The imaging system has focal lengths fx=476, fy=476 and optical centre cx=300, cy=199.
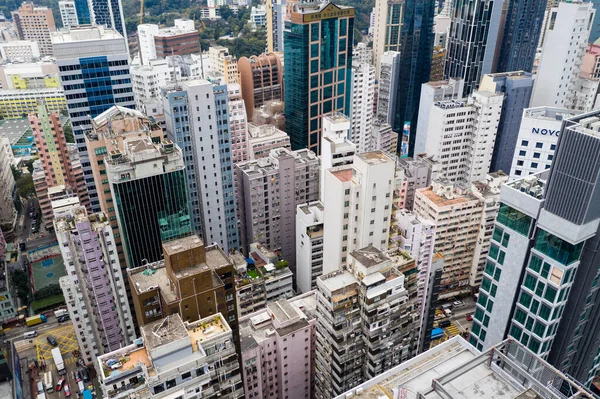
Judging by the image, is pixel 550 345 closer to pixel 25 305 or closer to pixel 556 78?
pixel 556 78

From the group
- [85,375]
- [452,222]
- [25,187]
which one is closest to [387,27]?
[452,222]

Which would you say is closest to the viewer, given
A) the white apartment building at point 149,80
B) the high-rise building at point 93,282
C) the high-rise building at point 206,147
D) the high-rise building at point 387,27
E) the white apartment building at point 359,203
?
the white apartment building at point 359,203

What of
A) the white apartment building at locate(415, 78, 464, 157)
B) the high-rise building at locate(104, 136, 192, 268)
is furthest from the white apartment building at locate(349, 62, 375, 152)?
the high-rise building at locate(104, 136, 192, 268)

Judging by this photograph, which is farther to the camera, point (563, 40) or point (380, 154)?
point (563, 40)

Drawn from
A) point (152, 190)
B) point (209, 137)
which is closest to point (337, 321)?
point (152, 190)

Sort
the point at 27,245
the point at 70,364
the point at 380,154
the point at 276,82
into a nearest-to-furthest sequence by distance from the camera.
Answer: the point at 380,154 < the point at 70,364 < the point at 27,245 < the point at 276,82

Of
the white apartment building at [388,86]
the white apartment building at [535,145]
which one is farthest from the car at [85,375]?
the white apartment building at [388,86]

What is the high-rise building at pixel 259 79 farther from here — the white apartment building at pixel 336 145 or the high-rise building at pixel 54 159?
the white apartment building at pixel 336 145
